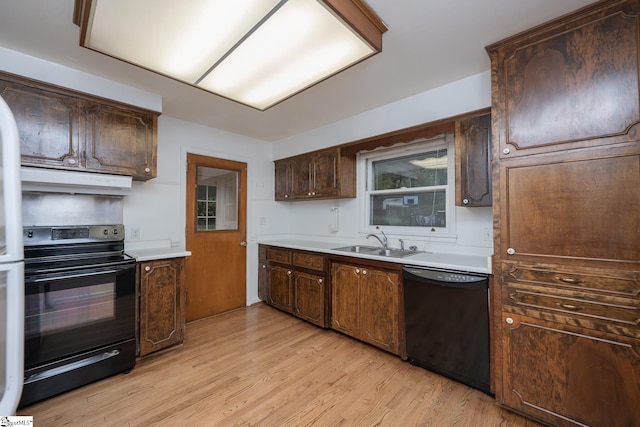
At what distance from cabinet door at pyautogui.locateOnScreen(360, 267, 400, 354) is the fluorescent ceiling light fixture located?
1.80 meters

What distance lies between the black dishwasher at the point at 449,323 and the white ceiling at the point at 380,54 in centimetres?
164

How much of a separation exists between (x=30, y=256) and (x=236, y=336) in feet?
5.98

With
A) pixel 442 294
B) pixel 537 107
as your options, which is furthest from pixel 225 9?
pixel 442 294

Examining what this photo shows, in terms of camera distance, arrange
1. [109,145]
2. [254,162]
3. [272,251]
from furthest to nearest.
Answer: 1. [254,162]
2. [272,251]
3. [109,145]

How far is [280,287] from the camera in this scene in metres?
3.52

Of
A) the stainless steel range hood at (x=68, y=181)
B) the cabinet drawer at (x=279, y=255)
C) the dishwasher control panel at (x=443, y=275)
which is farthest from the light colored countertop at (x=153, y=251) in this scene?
the dishwasher control panel at (x=443, y=275)

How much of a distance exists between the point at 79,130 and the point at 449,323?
11.0 ft

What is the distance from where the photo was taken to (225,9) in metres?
1.41

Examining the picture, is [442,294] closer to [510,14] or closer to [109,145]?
[510,14]

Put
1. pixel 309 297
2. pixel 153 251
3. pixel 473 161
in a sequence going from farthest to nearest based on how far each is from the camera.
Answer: pixel 309 297
pixel 153 251
pixel 473 161

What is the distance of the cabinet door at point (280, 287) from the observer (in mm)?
3373

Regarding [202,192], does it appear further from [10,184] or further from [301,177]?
[10,184]

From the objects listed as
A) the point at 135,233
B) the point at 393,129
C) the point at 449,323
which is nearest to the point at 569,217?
the point at 449,323

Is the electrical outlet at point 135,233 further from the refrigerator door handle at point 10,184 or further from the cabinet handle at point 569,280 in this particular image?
the cabinet handle at point 569,280
